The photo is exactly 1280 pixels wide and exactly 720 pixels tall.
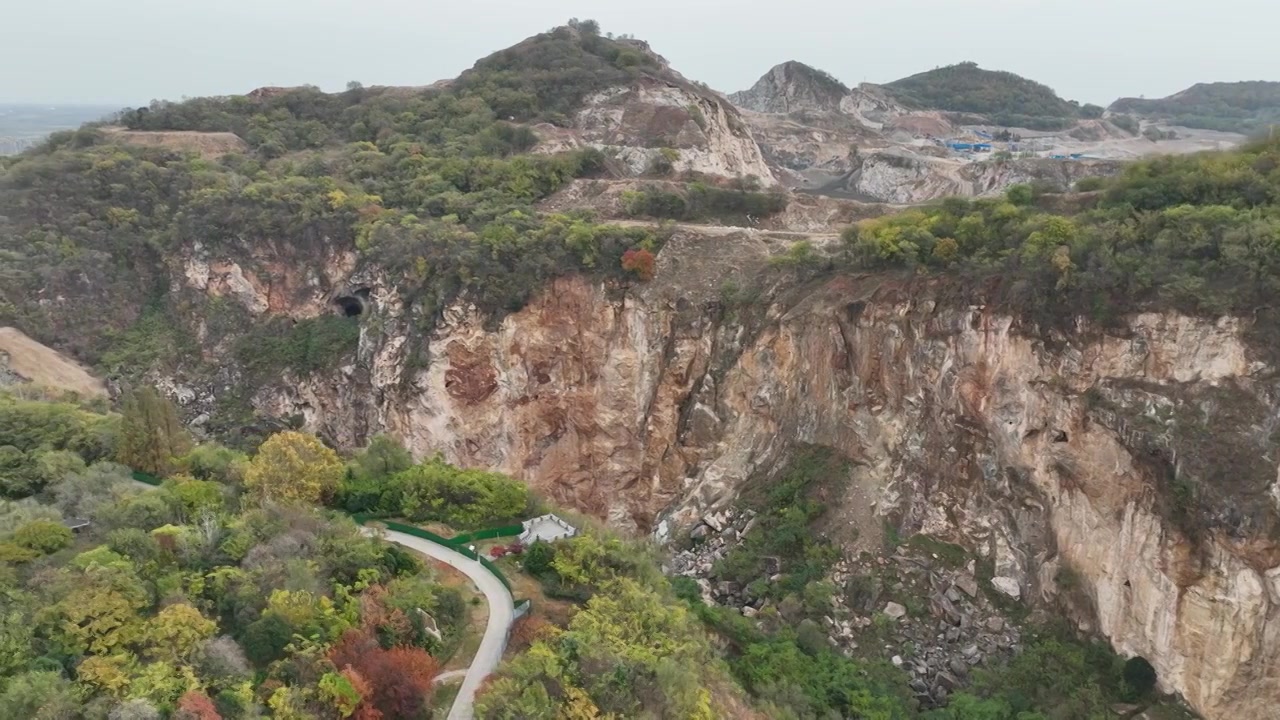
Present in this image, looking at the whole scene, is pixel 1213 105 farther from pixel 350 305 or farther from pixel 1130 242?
pixel 350 305

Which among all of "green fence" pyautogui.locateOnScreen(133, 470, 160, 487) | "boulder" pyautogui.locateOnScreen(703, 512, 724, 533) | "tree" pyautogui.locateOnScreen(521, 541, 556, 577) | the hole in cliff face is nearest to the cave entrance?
the hole in cliff face

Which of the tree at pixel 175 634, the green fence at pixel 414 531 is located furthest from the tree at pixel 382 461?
the tree at pixel 175 634

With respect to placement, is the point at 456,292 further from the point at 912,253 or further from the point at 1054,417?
the point at 1054,417

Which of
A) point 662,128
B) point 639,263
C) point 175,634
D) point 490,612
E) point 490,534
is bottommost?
point 490,612

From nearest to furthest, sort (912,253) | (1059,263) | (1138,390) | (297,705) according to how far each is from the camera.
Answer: (297,705) < (1138,390) < (1059,263) < (912,253)

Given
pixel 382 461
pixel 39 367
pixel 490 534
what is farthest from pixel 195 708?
pixel 39 367

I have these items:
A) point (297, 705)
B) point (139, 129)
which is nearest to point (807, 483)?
point (297, 705)
